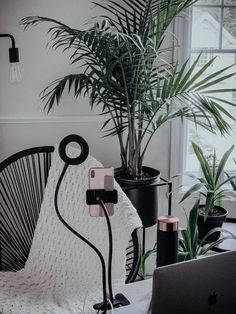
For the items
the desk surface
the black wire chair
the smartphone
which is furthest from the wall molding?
the smartphone

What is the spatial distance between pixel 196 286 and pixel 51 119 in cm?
170

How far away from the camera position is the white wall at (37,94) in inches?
87.4

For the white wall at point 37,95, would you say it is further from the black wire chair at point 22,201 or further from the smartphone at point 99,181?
the smartphone at point 99,181

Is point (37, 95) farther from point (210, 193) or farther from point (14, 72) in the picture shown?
point (210, 193)

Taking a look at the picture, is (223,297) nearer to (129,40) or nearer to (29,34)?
(129,40)

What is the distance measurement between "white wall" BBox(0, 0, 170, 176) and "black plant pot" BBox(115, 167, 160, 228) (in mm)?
464

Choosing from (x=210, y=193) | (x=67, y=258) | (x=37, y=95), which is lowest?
(x=67, y=258)

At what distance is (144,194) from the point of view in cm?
199

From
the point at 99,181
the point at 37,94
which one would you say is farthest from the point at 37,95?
the point at 99,181

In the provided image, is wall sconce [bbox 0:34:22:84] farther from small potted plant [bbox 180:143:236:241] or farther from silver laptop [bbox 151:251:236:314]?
silver laptop [bbox 151:251:236:314]

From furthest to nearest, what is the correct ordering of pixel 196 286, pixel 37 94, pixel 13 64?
1. pixel 37 94
2. pixel 13 64
3. pixel 196 286

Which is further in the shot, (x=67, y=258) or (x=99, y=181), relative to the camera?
(x=67, y=258)

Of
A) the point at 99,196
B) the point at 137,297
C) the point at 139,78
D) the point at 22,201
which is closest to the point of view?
the point at 99,196

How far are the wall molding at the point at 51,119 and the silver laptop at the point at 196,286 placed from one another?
165 centimetres
